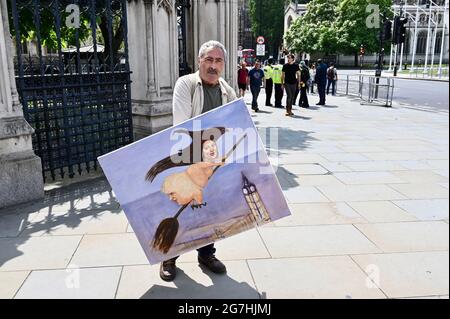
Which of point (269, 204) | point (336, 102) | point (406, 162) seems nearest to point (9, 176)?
point (269, 204)

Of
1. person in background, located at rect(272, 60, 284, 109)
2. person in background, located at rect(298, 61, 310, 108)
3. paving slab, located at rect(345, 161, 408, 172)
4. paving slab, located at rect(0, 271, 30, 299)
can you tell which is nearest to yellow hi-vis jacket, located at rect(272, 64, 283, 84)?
person in background, located at rect(272, 60, 284, 109)

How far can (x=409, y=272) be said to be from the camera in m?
3.75

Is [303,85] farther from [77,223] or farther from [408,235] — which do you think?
[77,223]

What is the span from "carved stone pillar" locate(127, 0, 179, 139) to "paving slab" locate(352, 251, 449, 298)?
17.8 feet

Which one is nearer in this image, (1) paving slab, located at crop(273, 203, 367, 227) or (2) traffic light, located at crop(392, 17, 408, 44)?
(1) paving slab, located at crop(273, 203, 367, 227)

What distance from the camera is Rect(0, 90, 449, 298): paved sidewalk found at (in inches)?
138

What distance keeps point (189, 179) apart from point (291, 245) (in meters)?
1.60

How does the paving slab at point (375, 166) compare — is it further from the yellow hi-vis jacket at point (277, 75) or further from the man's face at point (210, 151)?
the yellow hi-vis jacket at point (277, 75)

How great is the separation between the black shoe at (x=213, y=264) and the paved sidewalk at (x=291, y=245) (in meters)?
0.07

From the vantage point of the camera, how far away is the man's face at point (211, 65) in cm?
345

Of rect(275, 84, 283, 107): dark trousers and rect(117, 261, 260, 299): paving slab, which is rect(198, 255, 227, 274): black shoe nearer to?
rect(117, 261, 260, 299): paving slab

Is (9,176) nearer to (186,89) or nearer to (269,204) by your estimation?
(186,89)

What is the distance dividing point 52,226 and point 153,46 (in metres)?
4.36

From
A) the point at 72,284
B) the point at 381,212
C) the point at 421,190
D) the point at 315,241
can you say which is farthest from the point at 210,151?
the point at 421,190
